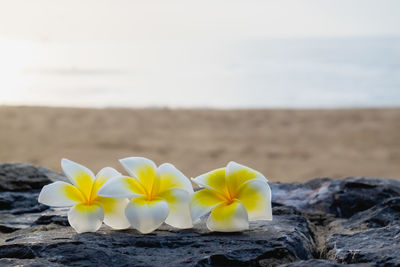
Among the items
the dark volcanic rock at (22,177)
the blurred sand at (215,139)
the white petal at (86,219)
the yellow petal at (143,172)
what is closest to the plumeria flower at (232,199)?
the yellow petal at (143,172)

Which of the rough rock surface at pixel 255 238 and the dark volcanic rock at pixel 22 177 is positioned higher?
the dark volcanic rock at pixel 22 177

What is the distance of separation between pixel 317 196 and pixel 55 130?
9.01 meters

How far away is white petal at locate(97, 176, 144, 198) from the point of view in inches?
51.8

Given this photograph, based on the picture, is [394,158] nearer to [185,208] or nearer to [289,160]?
[289,160]

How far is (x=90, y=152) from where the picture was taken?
8.88 m

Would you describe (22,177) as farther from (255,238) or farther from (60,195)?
(255,238)

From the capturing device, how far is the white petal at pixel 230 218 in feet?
4.33

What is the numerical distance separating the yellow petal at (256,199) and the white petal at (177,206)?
0.44ft

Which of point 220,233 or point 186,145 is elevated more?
point 186,145

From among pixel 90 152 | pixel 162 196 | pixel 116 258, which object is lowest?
pixel 116 258

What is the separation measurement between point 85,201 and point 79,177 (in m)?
0.07

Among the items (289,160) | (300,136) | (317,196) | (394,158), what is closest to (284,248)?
(317,196)

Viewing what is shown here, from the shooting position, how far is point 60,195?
1394 mm

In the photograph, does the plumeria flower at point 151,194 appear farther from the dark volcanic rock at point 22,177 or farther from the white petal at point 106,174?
the dark volcanic rock at point 22,177
